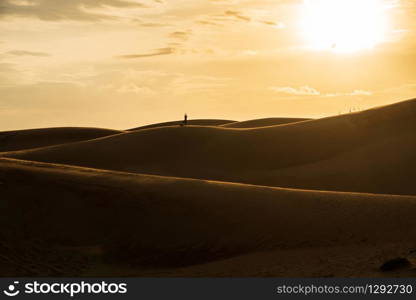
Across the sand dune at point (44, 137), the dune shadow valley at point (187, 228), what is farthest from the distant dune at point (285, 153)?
the sand dune at point (44, 137)

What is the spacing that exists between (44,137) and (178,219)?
67805 mm

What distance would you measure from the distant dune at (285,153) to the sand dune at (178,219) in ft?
51.3

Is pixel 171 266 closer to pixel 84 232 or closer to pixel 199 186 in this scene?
pixel 84 232

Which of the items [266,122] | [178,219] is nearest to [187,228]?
[178,219]

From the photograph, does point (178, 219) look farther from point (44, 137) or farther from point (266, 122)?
point (266, 122)

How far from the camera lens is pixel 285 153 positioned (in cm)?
4784

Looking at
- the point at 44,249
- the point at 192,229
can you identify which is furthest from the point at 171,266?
the point at 44,249

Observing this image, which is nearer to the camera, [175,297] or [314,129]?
[175,297]

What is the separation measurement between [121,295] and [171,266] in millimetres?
4920

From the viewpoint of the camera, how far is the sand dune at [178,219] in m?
21.4

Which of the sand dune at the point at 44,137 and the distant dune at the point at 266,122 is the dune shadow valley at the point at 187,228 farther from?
the distant dune at the point at 266,122

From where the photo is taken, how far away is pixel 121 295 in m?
15.6

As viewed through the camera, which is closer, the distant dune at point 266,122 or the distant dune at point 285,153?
the distant dune at point 285,153

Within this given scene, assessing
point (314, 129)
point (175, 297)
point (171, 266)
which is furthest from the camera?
point (314, 129)
